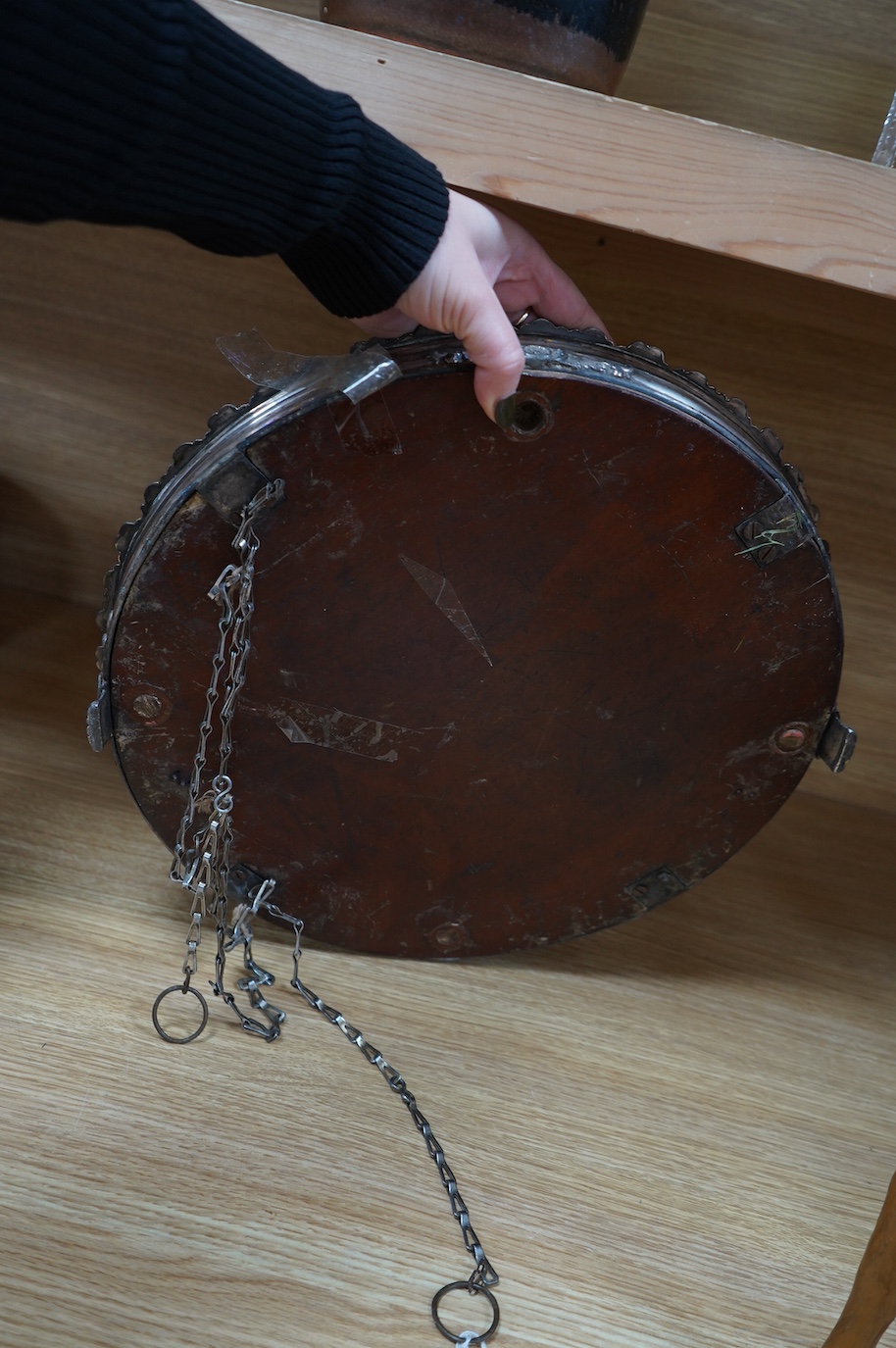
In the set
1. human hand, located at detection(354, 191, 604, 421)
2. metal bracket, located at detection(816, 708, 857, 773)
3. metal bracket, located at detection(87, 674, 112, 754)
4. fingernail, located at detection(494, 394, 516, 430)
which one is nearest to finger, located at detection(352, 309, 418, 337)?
human hand, located at detection(354, 191, 604, 421)

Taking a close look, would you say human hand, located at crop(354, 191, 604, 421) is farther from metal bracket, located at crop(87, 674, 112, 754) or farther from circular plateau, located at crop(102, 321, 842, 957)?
metal bracket, located at crop(87, 674, 112, 754)

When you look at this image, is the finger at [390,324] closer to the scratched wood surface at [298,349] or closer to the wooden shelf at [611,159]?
the wooden shelf at [611,159]

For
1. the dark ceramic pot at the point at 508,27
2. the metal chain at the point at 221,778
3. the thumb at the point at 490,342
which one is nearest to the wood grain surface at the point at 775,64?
the dark ceramic pot at the point at 508,27

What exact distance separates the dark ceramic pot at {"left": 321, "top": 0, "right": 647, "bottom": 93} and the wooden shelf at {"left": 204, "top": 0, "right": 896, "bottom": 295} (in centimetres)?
6

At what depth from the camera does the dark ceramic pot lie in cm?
77

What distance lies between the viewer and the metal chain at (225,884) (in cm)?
75

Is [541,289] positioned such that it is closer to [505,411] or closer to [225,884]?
[505,411]

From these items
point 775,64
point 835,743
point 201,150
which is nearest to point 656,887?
point 835,743

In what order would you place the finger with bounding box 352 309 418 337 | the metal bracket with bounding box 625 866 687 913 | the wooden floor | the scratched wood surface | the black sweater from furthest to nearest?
the scratched wood surface < the metal bracket with bounding box 625 866 687 913 < the finger with bounding box 352 309 418 337 < the wooden floor < the black sweater

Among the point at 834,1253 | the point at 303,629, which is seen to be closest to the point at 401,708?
the point at 303,629

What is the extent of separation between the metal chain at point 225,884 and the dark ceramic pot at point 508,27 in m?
0.34

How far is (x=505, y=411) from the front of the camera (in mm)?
733

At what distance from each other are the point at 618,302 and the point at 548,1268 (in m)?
0.88

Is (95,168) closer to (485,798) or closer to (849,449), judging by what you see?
(485,798)
